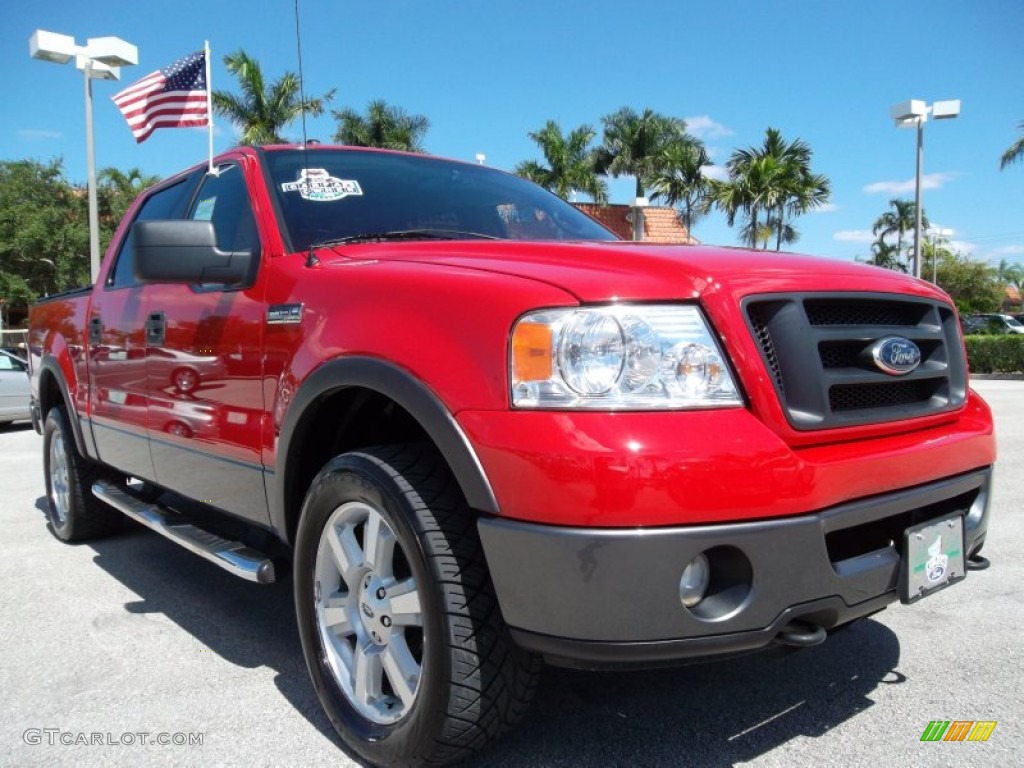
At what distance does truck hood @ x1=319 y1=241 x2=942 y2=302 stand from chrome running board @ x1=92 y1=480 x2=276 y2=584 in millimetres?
1070

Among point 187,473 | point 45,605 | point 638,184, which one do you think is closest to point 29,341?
point 45,605

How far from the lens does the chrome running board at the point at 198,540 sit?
2.77 metres

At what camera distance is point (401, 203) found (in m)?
3.24

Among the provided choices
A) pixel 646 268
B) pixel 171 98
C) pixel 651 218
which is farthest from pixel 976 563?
pixel 651 218

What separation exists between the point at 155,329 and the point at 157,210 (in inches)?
44.4

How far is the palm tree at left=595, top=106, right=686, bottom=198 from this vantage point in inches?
1455

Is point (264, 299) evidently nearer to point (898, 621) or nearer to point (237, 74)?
point (898, 621)

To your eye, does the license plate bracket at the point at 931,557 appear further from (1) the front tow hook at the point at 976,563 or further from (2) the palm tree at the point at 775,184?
(2) the palm tree at the point at 775,184

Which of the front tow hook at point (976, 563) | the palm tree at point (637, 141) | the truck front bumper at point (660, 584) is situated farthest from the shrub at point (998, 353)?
the truck front bumper at point (660, 584)

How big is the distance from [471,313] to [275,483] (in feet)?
3.52

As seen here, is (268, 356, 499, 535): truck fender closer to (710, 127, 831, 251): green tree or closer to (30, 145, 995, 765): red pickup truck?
(30, 145, 995, 765): red pickup truck

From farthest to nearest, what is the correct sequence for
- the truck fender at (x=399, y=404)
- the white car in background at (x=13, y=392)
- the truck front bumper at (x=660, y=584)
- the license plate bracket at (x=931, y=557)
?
1. the white car in background at (x=13, y=392)
2. the license plate bracket at (x=931, y=557)
3. the truck fender at (x=399, y=404)
4. the truck front bumper at (x=660, y=584)

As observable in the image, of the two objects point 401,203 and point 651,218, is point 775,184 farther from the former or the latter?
point 401,203

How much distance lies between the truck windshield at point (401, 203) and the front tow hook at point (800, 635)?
177 cm
